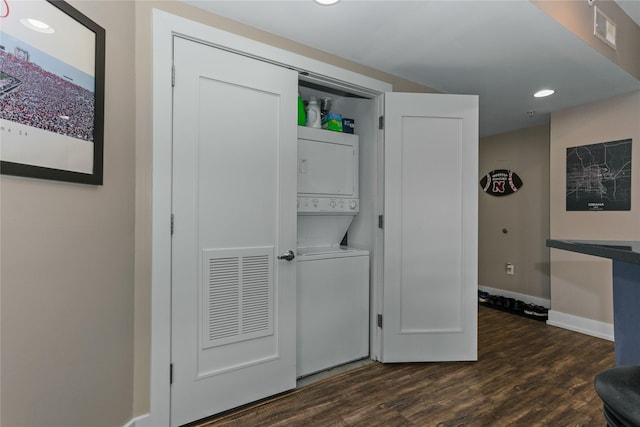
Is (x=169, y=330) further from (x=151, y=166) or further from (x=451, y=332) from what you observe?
(x=451, y=332)

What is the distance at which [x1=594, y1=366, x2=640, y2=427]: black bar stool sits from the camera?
608mm

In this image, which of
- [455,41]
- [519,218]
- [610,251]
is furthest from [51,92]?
[519,218]

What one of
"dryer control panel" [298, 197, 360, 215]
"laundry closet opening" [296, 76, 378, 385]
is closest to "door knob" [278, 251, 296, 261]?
"laundry closet opening" [296, 76, 378, 385]

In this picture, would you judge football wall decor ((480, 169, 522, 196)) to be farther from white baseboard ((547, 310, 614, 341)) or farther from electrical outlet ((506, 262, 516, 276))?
white baseboard ((547, 310, 614, 341))

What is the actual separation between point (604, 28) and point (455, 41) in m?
1.07

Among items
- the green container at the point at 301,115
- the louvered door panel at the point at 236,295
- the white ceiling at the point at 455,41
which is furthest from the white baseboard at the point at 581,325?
the green container at the point at 301,115

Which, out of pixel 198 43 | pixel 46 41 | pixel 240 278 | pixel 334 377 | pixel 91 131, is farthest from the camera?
pixel 334 377

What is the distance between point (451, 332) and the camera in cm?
250

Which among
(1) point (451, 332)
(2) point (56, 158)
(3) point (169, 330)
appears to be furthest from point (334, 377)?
(2) point (56, 158)

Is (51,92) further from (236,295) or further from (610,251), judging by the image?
(610,251)

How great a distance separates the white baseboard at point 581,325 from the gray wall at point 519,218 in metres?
0.48

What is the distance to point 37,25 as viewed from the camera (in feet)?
3.76

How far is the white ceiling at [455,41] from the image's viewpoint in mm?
1735

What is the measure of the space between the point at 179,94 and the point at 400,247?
1.82 m
